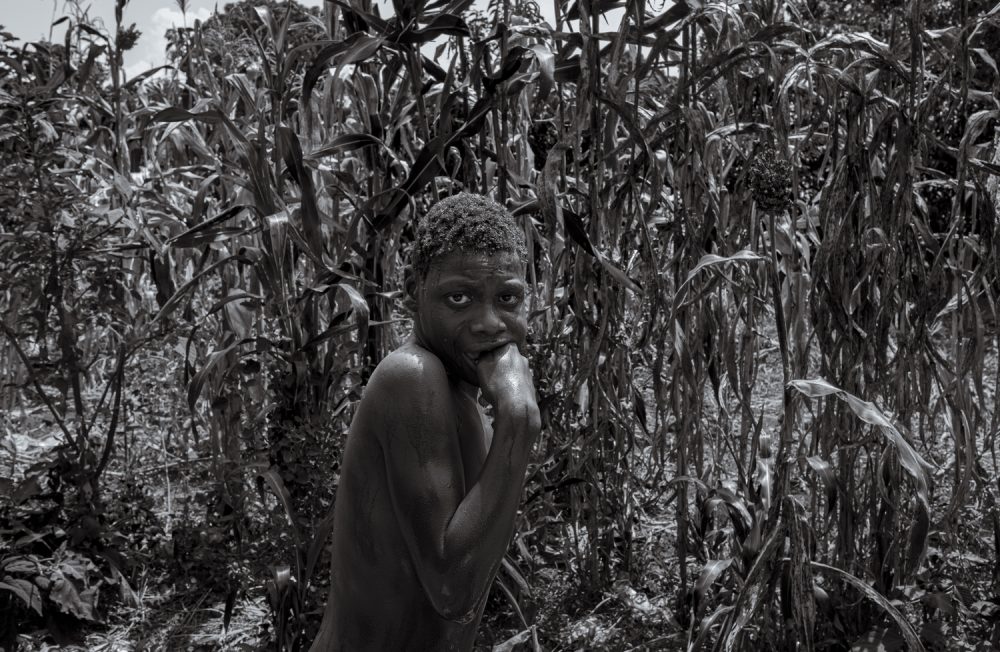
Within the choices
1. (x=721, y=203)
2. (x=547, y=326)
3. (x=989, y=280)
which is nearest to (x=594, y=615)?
(x=547, y=326)

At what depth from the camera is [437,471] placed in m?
1.23

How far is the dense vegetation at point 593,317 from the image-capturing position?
2.18 metres

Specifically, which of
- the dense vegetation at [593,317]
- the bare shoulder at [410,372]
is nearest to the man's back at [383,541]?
the bare shoulder at [410,372]

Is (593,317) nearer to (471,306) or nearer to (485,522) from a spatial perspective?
(471,306)

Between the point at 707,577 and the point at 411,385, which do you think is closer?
the point at 411,385

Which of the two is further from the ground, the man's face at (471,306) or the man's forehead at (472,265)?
the man's forehead at (472,265)

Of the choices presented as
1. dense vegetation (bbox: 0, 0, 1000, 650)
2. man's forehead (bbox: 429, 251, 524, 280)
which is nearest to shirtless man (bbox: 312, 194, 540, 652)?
man's forehead (bbox: 429, 251, 524, 280)

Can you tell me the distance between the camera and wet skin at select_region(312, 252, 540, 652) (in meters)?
1.19

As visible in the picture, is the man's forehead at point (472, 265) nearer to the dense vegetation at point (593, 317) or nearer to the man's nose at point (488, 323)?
the man's nose at point (488, 323)

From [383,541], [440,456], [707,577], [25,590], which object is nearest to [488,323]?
[440,456]

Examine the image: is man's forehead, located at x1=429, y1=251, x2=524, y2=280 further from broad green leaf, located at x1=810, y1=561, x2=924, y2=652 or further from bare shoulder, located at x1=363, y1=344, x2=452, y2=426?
broad green leaf, located at x1=810, y1=561, x2=924, y2=652

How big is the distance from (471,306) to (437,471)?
21 centimetres

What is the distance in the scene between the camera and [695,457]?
8.39ft

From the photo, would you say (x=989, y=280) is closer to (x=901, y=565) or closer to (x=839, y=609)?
(x=901, y=565)
